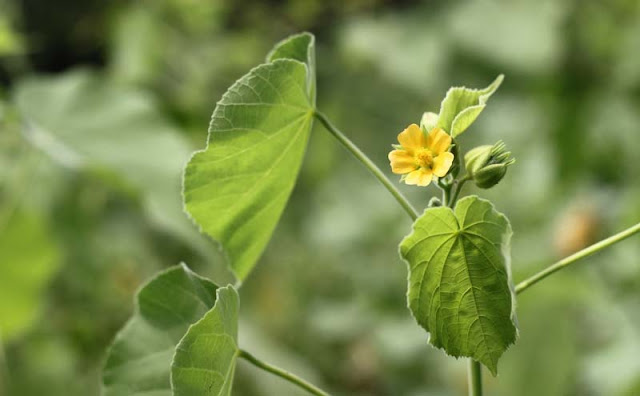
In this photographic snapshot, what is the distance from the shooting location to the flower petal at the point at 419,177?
316mm

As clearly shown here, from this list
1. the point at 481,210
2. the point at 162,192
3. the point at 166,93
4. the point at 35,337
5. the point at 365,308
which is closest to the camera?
Answer: the point at 481,210

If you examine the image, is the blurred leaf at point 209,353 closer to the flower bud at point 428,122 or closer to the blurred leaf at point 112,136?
the flower bud at point 428,122

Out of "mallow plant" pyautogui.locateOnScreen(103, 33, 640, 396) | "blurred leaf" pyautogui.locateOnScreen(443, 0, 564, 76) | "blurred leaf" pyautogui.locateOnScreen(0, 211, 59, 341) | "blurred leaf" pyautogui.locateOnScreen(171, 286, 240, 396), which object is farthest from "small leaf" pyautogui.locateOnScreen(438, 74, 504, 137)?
"blurred leaf" pyautogui.locateOnScreen(443, 0, 564, 76)

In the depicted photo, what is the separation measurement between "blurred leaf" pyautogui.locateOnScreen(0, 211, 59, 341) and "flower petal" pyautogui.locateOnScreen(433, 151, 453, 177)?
2.06 feet

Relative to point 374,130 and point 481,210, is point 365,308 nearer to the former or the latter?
point 374,130

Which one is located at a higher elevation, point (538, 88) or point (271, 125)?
point (271, 125)

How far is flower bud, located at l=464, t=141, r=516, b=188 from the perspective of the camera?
1.10 ft

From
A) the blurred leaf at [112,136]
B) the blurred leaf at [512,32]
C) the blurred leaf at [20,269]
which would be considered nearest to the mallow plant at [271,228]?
the blurred leaf at [112,136]

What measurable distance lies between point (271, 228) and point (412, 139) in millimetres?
124

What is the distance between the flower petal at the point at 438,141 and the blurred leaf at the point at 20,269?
62 cm

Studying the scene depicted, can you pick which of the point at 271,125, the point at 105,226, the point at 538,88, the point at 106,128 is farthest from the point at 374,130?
the point at 271,125

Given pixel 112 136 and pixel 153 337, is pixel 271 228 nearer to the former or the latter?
pixel 153 337

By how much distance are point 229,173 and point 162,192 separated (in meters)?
0.42

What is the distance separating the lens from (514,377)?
982 millimetres
